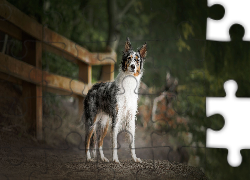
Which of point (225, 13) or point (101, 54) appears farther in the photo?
point (101, 54)

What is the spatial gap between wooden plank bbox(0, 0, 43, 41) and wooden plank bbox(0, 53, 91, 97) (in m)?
0.30

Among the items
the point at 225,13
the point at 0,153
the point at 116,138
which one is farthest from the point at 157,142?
the point at 0,153

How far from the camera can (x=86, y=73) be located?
2.76 meters

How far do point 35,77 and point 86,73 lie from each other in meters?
0.47

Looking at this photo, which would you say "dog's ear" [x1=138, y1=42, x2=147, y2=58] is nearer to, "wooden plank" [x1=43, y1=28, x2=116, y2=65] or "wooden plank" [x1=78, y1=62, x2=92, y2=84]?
"wooden plank" [x1=43, y1=28, x2=116, y2=65]

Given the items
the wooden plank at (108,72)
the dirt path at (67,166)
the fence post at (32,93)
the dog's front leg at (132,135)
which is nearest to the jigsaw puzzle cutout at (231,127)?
the dirt path at (67,166)

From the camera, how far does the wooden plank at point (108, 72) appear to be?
2398 millimetres

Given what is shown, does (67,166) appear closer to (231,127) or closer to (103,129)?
(103,129)

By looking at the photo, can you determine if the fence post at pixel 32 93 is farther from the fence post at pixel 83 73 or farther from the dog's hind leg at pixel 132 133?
the dog's hind leg at pixel 132 133

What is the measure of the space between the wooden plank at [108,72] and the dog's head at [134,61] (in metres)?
0.11

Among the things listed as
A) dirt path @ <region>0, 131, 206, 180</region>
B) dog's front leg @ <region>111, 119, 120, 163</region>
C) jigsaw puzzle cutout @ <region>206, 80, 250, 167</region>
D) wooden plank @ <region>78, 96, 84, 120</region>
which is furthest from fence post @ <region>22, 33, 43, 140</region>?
jigsaw puzzle cutout @ <region>206, 80, 250, 167</region>

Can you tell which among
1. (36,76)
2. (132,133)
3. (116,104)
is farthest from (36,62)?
(132,133)

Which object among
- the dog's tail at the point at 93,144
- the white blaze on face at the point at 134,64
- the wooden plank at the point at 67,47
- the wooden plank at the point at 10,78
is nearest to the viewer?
the white blaze on face at the point at 134,64

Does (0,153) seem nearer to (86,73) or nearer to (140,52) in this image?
(86,73)
